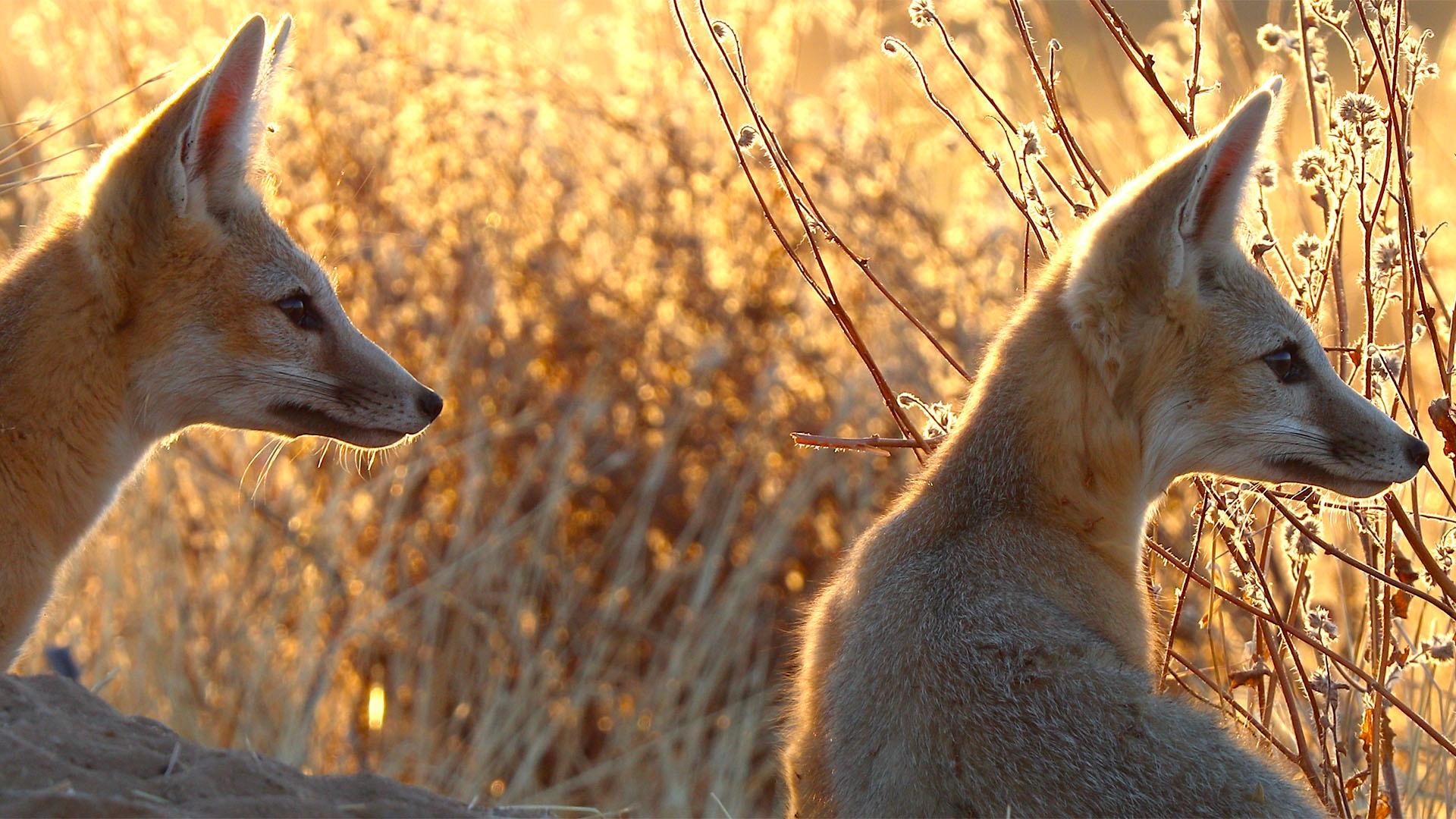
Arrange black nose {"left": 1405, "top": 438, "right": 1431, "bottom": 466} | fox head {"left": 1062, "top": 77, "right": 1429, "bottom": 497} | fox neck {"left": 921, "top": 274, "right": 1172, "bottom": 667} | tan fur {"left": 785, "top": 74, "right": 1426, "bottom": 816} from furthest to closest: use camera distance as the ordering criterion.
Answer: black nose {"left": 1405, "top": 438, "right": 1431, "bottom": 466}, fox head {"left": 1062, "top": 77, "right": 1429, "bottom": 497}, fox neck {"left": 921, "top": 274, "right": 1172, "bottom": 667}, tan fur {"left": 785, "top": 74, "right": 1426, "bottom": 816}

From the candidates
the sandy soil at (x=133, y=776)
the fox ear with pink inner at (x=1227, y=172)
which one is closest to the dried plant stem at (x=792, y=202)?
the fox ear with pink inner at (x=1227, y=172)

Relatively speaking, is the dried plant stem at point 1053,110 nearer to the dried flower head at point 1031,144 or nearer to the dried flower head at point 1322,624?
the dried flower head at point 1031,144

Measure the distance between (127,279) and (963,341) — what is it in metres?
5.96

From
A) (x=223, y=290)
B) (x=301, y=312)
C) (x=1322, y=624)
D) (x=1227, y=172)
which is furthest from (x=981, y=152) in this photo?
(x=223, y=290)

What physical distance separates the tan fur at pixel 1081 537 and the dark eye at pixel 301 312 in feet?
5.44

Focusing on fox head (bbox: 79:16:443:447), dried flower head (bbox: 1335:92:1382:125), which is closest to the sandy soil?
fox head (bbox: 79:16:443:447)

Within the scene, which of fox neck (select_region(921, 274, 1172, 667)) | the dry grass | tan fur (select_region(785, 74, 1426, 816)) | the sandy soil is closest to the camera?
the sandy soil

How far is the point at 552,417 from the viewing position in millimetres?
9539

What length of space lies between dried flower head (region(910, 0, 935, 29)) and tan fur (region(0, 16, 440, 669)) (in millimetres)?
1729

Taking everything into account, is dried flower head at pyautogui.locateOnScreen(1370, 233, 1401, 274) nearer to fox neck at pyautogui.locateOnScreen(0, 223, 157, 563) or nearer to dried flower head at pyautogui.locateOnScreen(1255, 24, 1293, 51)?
dried flower head at pyautogui.locateOnScreen(1255, 24, 1293, 51)

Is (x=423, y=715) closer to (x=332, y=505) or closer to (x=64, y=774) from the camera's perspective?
(x=332, y=505)

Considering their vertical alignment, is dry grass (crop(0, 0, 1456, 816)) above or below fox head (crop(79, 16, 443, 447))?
below

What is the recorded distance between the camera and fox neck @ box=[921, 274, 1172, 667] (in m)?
3.57

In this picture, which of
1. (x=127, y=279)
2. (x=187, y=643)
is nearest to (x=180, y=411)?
(x=127, y=279)
